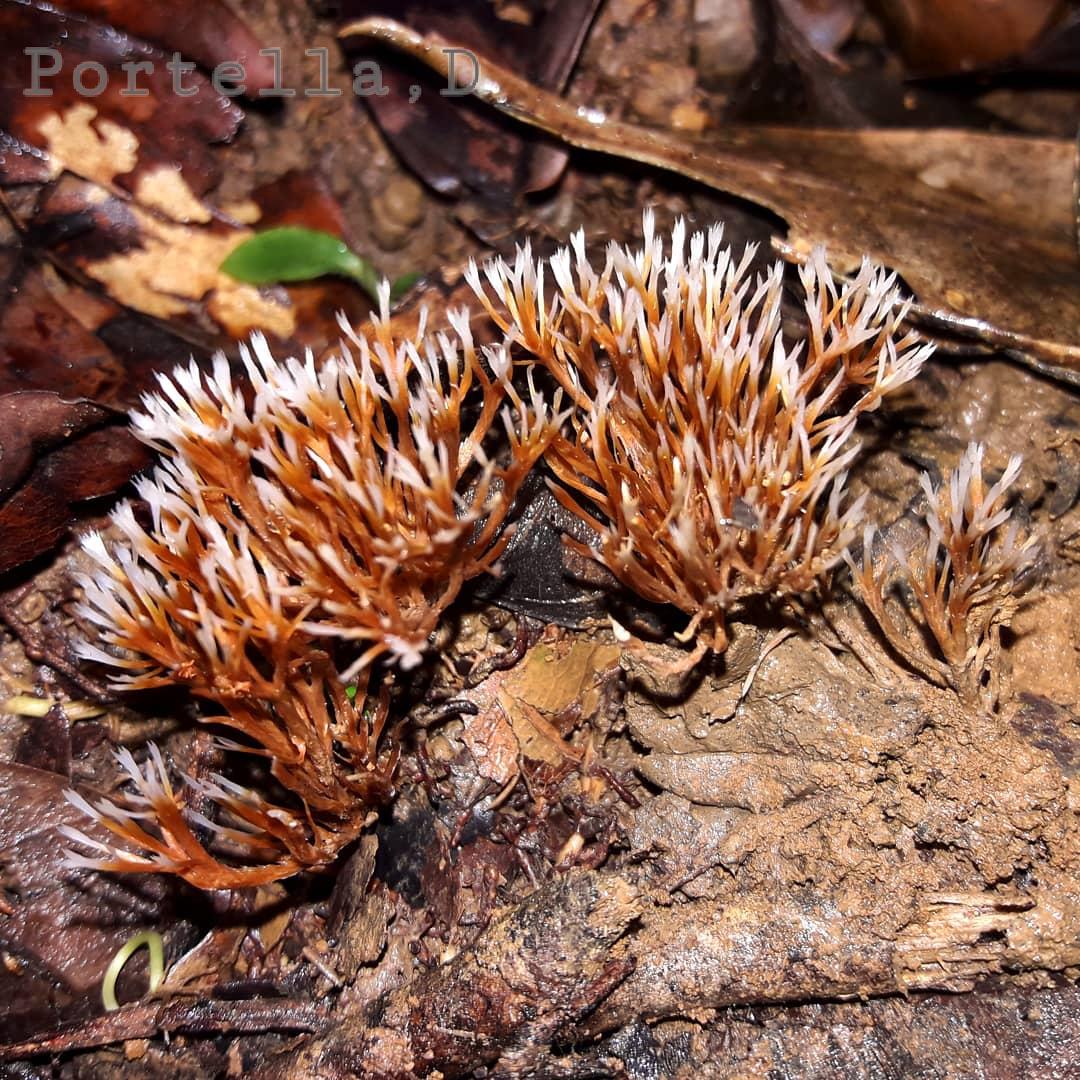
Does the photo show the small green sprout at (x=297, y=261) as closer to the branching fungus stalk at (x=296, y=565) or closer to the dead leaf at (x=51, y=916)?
the branching fungus stalk at (x=296, y=565)

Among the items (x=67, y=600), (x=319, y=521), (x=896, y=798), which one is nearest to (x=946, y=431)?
(x=896, y=798)

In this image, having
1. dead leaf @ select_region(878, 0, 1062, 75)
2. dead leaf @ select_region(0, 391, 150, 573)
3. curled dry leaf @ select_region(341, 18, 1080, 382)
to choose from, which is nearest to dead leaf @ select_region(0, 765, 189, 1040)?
dead leaf @ select_region(0, 391, 150, 573)

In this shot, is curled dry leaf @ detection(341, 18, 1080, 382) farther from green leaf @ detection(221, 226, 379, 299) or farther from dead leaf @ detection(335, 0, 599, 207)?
green leaf @ detection(221, 226, 379, 299)

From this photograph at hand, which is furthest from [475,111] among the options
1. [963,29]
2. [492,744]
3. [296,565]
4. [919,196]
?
[492,744]

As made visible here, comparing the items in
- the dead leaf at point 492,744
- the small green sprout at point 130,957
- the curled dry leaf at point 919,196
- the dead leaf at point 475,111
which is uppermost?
the dead leaf at point 475,111

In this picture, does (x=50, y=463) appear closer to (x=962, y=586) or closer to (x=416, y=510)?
(x=416, y=510)

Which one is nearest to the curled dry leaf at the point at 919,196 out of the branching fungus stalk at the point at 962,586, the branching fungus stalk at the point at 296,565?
the branching fungus stalk at the point at 962,586

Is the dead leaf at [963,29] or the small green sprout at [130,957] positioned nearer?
the small green sprout at [130,957]
